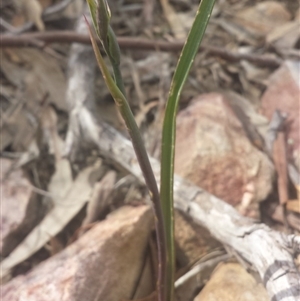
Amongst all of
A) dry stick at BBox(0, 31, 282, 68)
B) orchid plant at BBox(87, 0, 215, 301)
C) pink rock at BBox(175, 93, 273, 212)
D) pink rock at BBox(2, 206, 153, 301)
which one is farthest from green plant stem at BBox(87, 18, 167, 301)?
dry stick at BBox(0, 31, 282, 68)

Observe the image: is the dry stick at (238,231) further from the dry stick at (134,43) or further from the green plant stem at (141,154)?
the dry stick at (134,43)

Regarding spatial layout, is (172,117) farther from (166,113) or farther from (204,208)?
(204,208)

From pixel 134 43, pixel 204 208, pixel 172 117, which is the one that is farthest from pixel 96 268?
pixel 134 43

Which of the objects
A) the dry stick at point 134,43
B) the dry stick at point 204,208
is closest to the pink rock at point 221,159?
the dry stick at point 204,208

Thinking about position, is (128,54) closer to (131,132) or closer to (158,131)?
(158,131)

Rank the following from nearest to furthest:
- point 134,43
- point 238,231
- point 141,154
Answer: point 141,154
point 238,231
point 134,43

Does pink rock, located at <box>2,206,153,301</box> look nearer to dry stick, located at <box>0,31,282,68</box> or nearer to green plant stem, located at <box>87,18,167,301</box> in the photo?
green plant stem, located at <box>87,18,167,301</box>
